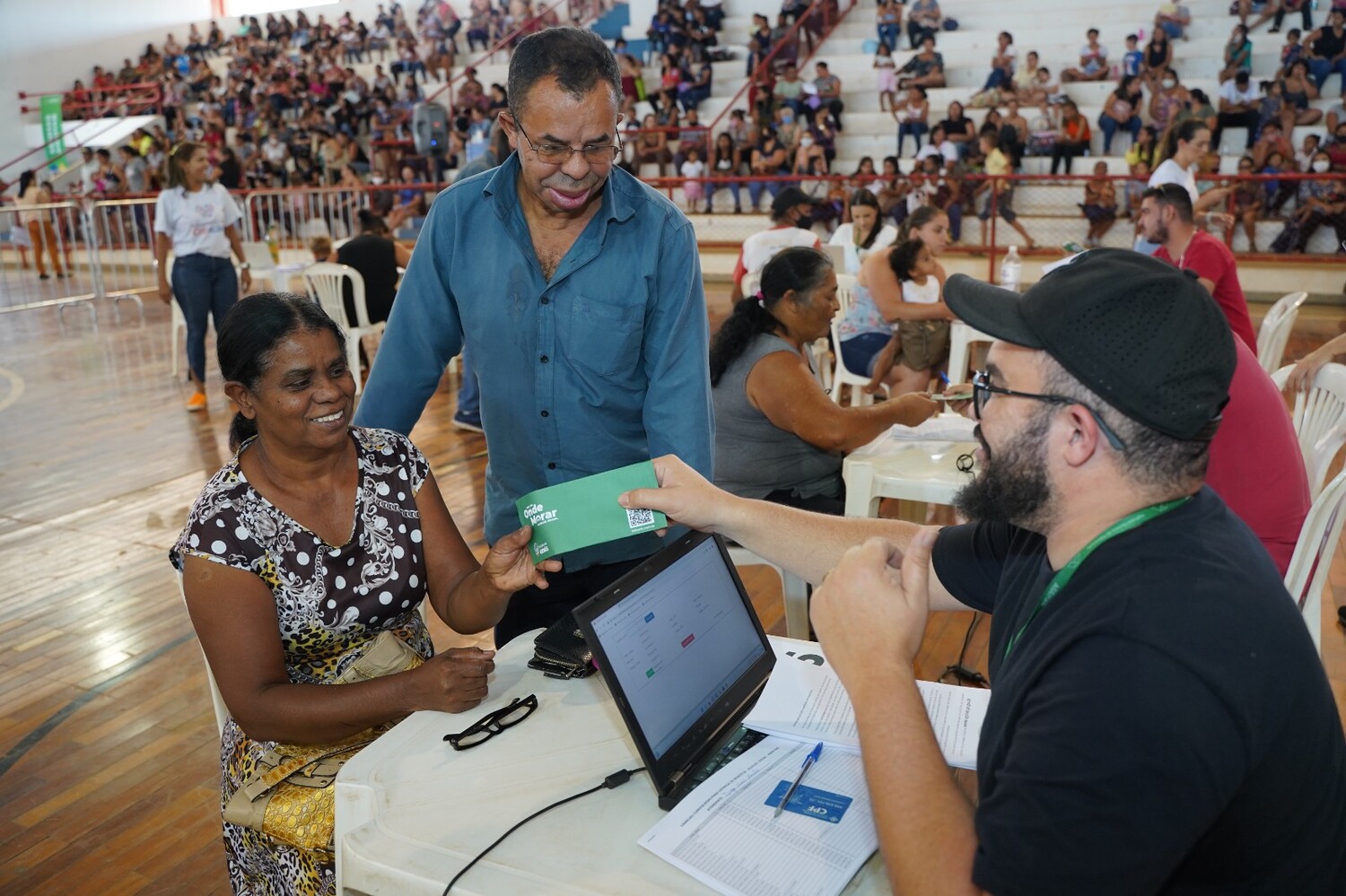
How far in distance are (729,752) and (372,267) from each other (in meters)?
6.13

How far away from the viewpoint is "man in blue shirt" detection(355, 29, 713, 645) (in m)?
2.11

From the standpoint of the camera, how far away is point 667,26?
16281 millimetres

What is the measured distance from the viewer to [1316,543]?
7.75ft

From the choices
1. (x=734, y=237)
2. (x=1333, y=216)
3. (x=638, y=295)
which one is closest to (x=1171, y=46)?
(x=1333, y=216)

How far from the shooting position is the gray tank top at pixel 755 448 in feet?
10.9

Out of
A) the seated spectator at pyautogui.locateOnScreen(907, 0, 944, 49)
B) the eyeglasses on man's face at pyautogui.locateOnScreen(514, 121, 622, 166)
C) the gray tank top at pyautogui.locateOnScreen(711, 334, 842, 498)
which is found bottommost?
the gray tank top at pyautogui.locateOnScreen(711, 334, 842, 498)

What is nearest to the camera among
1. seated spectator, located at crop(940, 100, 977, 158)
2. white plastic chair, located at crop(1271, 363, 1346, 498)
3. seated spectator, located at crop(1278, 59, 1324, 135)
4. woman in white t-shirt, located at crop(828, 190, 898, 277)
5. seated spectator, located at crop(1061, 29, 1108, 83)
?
white plastic chair, located at crop(1271, 363, 1346, 498)

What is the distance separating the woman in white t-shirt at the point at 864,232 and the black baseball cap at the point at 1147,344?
18.9 ft

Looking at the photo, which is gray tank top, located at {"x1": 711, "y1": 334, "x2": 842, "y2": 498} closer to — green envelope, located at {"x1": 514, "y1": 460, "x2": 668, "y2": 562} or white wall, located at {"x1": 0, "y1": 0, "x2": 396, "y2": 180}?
green envelope, located at {"x1": 514, "y1": 460, "x2": 668, "y2": 562}

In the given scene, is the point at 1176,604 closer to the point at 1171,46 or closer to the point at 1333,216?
the point at 1333,216

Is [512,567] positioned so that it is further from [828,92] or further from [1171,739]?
[828,92]

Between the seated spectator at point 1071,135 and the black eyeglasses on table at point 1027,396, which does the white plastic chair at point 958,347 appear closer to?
the black eyeglasses on table at point 1027,396

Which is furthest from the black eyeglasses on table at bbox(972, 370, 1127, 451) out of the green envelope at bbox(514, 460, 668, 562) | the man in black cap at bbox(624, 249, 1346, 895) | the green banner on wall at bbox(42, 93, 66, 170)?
the green banner on wall at bbox(42, 93, 66, 170)

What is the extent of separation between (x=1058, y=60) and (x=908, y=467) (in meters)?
11.8
